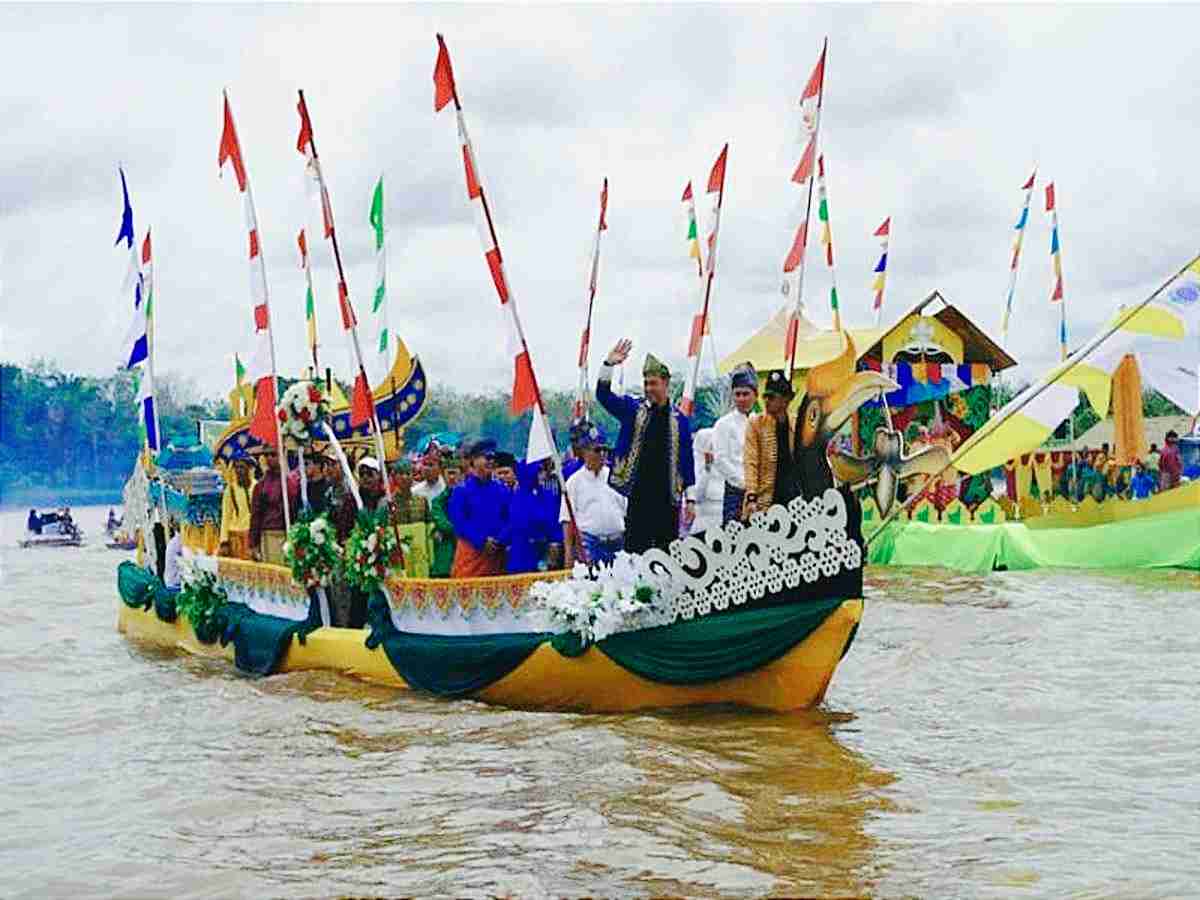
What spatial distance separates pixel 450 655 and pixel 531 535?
1069mm

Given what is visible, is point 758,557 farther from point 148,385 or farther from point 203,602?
point 148,385

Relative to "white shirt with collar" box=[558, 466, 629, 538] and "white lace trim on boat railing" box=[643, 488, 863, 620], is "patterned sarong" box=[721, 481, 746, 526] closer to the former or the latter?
"white shirt with collar" box=[558, 466, 629, 538]

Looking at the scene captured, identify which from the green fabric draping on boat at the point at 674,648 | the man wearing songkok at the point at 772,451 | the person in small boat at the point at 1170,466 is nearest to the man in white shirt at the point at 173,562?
the green fabric draping on boat at the point at 674,648

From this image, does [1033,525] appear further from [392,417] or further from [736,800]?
[736,800]

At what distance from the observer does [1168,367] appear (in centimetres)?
996

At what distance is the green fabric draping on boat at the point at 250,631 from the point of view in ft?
35.6

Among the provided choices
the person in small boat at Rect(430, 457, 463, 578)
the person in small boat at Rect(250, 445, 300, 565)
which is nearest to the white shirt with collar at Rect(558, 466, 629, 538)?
the person in small boat at Rect(430, 457, 463, 578)

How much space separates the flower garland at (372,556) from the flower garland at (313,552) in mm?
221

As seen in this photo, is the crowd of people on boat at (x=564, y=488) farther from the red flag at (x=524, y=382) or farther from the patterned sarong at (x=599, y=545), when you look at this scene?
the red flag at (x=524, y=382)

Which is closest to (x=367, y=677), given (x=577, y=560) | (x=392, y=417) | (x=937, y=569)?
(x=577, y=560)

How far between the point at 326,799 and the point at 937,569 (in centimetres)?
1407

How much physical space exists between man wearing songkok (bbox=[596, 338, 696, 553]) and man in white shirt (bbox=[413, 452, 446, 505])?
129 inches

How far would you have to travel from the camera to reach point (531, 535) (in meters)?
9.77

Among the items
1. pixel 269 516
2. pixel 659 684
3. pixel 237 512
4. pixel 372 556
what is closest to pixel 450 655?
pixel 372 556
